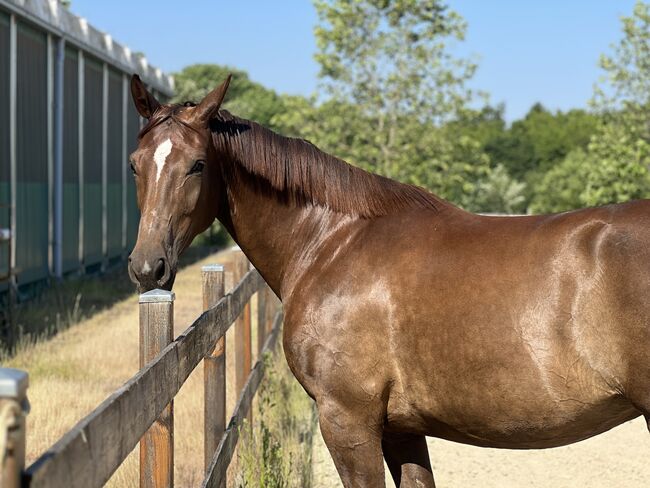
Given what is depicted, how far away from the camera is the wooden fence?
1533mm

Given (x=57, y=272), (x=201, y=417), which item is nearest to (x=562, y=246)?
(x=201, y=417)

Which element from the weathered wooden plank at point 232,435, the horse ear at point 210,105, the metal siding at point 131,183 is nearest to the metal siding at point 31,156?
the weathered wooden plank at point 232,435

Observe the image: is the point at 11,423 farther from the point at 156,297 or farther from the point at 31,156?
the point at 31,156

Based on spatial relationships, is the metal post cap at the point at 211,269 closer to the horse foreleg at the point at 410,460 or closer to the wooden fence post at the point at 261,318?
the horse foreleg at the point at 410,460

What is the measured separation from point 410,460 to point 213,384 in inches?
45.2

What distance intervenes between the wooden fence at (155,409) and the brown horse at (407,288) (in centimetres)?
44

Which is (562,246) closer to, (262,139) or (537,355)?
(537,355)

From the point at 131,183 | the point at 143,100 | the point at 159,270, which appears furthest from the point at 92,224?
the point at 159,270

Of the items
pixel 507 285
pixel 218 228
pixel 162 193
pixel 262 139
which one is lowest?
pixel 218 228

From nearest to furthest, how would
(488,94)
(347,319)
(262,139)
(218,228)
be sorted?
(347,319)
(262,139)
(488,94)
(218,228)

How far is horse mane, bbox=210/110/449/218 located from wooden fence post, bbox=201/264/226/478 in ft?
2.80

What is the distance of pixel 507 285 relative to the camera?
10.5ft

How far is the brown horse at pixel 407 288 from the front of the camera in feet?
10.0

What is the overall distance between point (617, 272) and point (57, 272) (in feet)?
43.6
